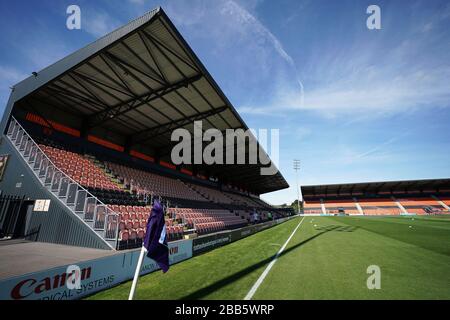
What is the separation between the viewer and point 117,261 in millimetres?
5875

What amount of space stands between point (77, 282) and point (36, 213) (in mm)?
8546

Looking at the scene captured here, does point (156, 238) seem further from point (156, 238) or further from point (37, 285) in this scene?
point (37, 285)

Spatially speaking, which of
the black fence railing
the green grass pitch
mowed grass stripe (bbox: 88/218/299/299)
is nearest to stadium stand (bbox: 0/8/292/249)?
the black fence railing

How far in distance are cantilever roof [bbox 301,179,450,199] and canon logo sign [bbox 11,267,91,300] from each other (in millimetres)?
75622

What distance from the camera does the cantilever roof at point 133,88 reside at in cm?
1045

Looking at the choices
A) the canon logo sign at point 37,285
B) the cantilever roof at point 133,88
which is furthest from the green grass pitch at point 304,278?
the cantilever roof at point 133,88

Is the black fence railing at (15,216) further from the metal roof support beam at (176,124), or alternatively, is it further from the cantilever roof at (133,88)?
the metal roof support beam at (176,124)

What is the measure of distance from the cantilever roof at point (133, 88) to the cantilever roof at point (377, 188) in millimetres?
61729

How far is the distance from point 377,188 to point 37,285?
83.0 meters

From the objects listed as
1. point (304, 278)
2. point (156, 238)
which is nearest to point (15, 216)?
point (156, 238)
